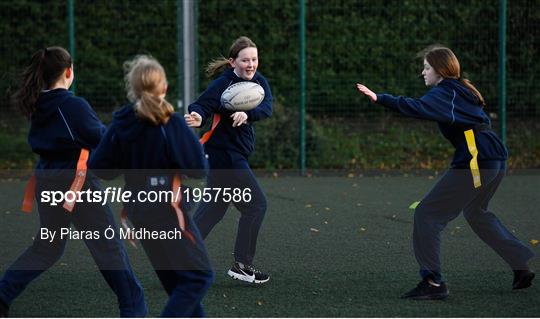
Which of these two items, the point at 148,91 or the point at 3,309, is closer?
the point at 148,91

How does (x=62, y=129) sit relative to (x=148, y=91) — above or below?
below

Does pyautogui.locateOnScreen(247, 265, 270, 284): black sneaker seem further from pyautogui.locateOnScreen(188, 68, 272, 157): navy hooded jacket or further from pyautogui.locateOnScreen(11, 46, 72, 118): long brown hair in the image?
pyautogui.locateOnScreen(11, 46, 72, 118): long brown hair

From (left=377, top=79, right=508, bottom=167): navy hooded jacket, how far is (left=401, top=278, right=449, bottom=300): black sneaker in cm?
79

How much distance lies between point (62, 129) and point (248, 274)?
1.75 meters

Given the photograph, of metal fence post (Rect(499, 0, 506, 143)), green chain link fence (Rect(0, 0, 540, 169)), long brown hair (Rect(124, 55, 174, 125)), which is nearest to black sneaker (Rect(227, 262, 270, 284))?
long brown hair (Rect(124, 55, 174, 125))

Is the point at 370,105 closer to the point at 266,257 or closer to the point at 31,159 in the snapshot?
the point at 31,159

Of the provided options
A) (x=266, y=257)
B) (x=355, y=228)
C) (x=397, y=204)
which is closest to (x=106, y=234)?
(x=266, y=257)

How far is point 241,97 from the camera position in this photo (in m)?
6.26

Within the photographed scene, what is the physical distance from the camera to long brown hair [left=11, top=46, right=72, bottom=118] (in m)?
5.08

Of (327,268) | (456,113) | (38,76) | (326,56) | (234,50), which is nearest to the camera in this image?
(38,76)

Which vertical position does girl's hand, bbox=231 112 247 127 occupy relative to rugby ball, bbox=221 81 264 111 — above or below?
below

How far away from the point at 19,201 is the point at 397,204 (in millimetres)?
4110

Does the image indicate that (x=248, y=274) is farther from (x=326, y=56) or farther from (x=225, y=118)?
(x=326, y=56)

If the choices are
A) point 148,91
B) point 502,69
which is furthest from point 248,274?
point 502,69
